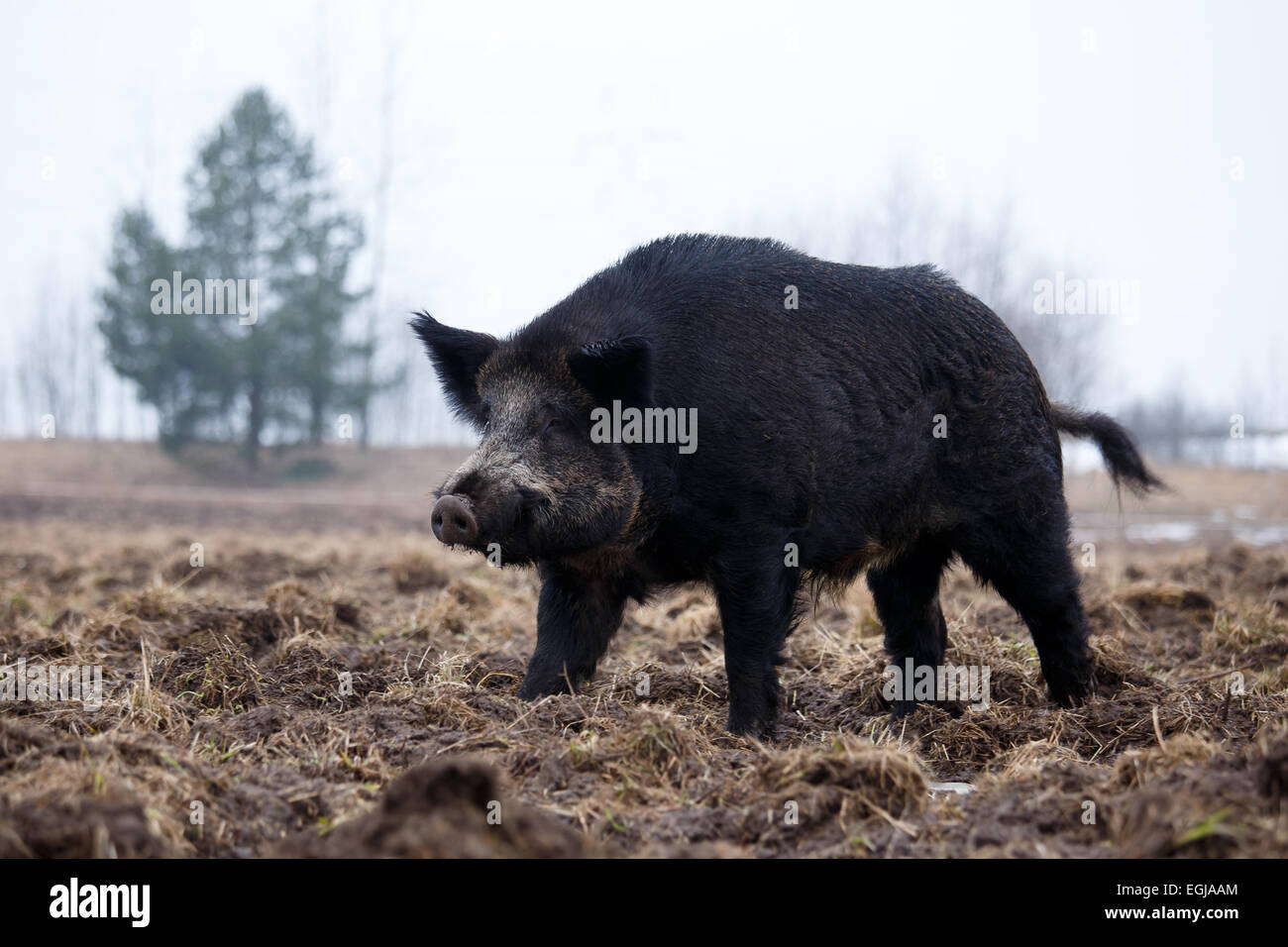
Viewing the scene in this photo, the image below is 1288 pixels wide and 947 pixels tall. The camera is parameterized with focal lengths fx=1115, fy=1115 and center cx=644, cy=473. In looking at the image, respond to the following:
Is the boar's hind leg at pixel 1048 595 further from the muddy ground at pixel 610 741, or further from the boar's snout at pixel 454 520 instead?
the boar's snout at pixel 454 520

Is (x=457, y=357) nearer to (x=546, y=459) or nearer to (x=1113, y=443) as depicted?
(x=546, y=459)

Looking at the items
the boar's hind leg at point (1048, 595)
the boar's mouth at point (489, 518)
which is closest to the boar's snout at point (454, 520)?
the boar's mouth at point (489, 518)

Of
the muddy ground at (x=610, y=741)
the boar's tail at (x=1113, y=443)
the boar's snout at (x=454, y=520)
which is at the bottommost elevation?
the muddy ground at (x=610, y=741)

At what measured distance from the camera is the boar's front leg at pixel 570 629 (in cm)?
559

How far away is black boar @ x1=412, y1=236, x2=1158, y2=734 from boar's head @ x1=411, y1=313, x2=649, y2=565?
1 cm

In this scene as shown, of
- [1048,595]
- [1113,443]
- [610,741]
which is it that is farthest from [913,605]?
[610,741]

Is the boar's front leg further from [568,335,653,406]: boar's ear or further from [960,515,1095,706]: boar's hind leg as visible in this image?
[960,515,1095,706]: boar's hind leg

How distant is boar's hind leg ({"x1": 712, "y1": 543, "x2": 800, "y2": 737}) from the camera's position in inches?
206

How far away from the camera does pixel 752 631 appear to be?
5.28m

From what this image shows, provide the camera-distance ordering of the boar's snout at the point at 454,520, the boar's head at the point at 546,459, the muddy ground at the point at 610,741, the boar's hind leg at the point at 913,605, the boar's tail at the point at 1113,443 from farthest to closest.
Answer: the boar's tail at the point at 1113,443, the boar's hind leg at the point at 913,605, the boar's head at the point at 546,459, the boar's snout at the point at 454,520, the muddy ground at the point at 610,741

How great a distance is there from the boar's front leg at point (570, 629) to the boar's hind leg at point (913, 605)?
1.59 m
